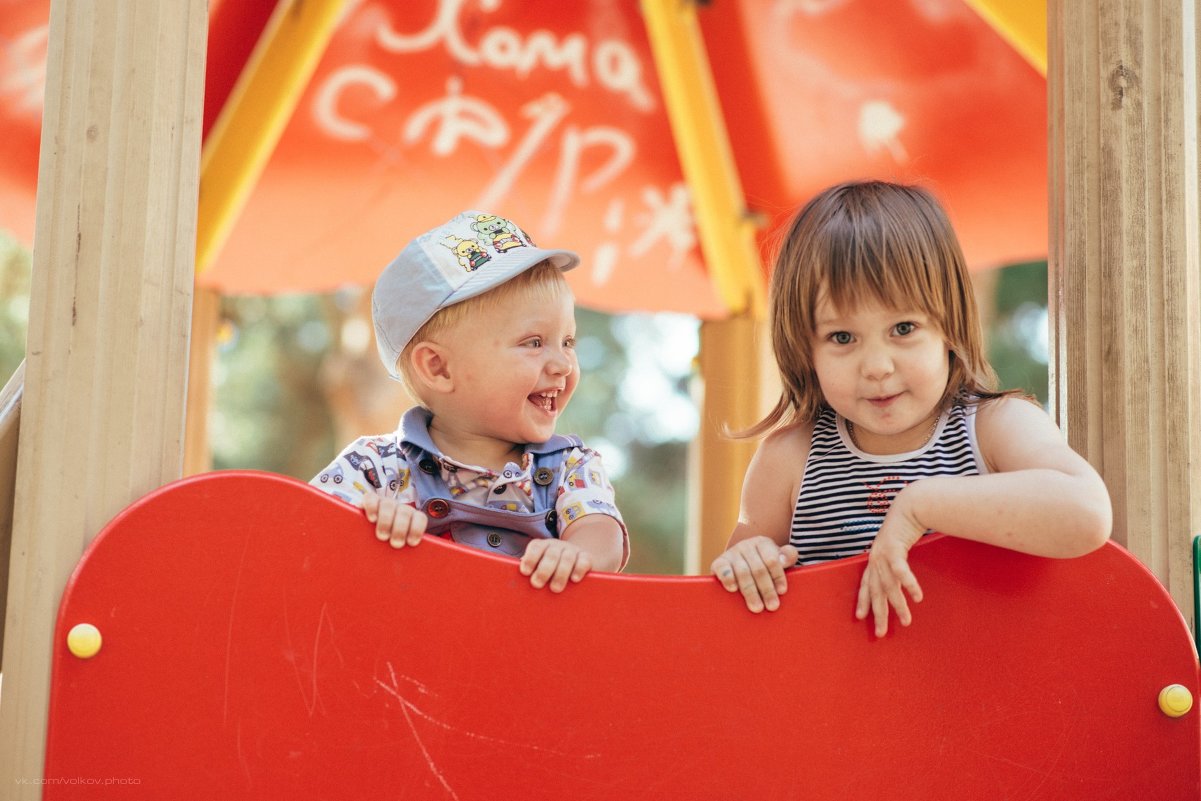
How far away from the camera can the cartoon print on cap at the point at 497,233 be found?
1789 millimetres

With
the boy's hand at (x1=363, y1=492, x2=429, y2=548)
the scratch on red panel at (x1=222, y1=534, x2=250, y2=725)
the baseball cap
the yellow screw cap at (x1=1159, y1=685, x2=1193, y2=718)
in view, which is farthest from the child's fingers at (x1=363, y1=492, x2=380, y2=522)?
the yellow screw cap at (x1=1159, y1=685, x2=1193, y2=718)

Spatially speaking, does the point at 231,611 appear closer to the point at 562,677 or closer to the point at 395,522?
the point at 395,522

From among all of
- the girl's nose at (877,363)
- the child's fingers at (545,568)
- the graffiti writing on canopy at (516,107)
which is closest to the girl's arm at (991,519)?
the girl's nose at (877,363)

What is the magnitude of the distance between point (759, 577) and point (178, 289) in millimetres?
763

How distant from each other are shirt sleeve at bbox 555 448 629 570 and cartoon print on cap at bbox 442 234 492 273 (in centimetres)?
33

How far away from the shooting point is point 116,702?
123 centimetres

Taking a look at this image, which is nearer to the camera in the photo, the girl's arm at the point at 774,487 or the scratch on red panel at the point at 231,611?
the scratch on red panel at the point at 231,611

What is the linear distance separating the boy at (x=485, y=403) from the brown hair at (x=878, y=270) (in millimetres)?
347

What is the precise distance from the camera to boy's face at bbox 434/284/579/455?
5.73ft

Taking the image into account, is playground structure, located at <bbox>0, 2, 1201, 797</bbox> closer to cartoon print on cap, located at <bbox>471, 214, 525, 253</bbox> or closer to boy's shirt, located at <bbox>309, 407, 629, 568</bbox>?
boy's shirt, located at <bbox>309, 407, 629, 568</bbox>

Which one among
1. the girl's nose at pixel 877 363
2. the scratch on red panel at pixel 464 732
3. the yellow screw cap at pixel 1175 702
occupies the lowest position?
the scratch on red panel at pixel 464 732

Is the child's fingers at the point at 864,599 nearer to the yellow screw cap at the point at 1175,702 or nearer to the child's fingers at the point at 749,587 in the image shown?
the child's fingers at the point at 749,587

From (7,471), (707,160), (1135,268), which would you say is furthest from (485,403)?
(707,160)

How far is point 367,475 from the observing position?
1721mm
